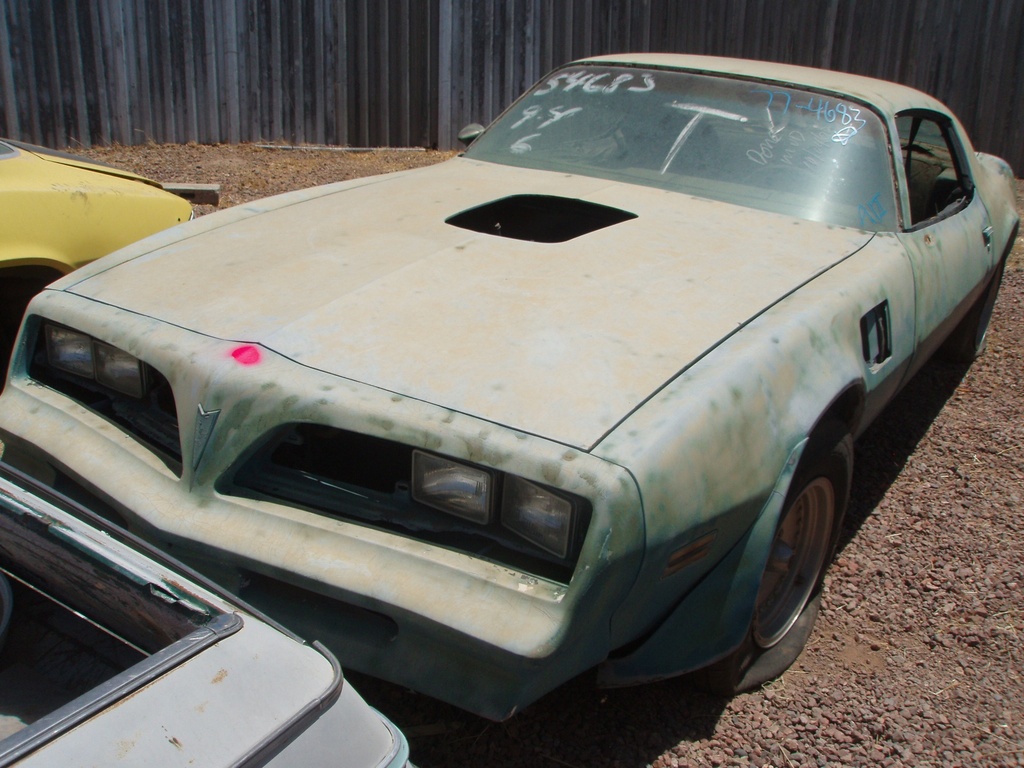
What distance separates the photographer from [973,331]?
16.9 feet

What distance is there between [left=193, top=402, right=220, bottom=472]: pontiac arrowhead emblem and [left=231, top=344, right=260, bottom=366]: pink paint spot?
0.13 meters

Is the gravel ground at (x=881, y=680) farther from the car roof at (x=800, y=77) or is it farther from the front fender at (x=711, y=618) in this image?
the car roof at (x=800, y=77)

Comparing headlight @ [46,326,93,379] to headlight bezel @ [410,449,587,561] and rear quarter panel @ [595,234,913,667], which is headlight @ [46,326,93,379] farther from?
rear quarter panel @ [595,234,913,667]

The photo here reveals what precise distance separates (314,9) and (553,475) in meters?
8.36

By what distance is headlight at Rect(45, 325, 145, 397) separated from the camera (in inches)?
104

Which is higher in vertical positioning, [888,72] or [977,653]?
[888,72]

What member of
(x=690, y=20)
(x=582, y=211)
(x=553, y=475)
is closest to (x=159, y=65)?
(x=690, y=20)

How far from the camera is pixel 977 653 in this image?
9.74 ft

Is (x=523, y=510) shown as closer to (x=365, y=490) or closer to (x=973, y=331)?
(x=365, y=490)

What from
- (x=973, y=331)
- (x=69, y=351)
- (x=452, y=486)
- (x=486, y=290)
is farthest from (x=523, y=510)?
(x=973, y=331)

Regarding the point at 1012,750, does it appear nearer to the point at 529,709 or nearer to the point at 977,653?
the point at 977,653

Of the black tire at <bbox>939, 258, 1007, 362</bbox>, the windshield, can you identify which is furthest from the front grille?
the black tire at <bbox>939, 258, 1007, 362</bbox>

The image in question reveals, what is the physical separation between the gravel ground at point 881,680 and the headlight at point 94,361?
101cm

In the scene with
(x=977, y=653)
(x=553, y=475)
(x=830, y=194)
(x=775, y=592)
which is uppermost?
(x=830, y=194)
